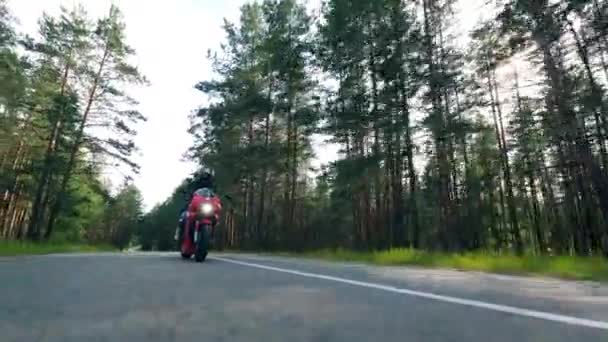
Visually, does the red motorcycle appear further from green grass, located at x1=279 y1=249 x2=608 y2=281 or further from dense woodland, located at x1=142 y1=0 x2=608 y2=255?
dense woodland, located at x1=142 y1=0 x2=608 y2=255

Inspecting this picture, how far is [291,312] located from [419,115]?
45.7 feet

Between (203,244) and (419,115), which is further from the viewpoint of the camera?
(419,115)

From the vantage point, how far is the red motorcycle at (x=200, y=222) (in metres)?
8.22

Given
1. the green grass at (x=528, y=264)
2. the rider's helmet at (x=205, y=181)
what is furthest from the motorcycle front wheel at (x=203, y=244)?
the green grass at (x=528, y=264)

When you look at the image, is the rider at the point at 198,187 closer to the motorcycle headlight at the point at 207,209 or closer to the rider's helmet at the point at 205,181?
the rider's helmet at the point at 205,181

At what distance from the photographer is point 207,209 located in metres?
8.40

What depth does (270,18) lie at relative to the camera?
77.8ft

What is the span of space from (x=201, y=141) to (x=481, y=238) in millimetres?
18050

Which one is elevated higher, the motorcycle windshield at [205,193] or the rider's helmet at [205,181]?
the rider's helmet at [205,181]

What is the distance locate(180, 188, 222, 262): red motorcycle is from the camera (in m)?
8.22

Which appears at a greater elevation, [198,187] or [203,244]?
Answer: [198,187]

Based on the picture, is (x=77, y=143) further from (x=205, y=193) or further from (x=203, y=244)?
(x=203, y=244)

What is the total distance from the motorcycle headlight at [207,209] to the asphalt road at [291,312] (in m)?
3.94

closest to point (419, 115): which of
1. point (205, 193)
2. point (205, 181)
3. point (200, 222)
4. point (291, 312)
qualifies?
point (205, 181)
